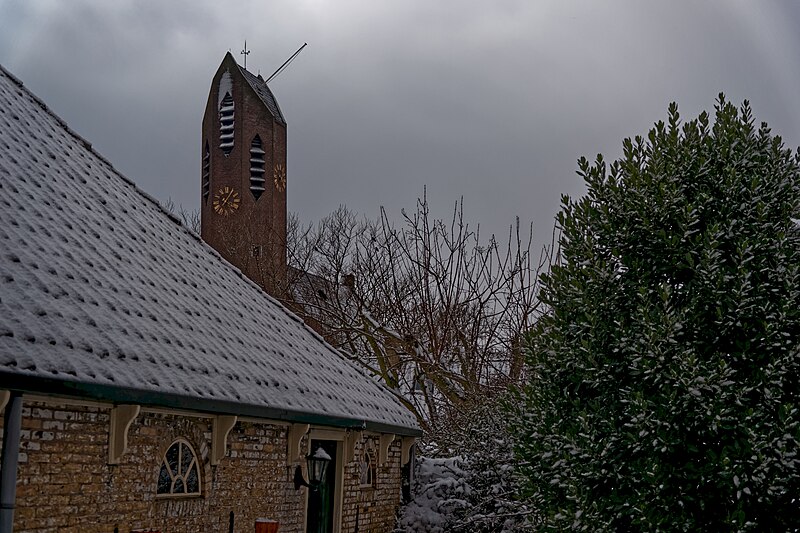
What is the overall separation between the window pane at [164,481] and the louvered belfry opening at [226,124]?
89.8 ft

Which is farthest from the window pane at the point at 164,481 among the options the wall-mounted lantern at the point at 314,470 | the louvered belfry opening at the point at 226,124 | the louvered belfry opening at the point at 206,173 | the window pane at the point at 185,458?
the louvered belfry opening at the point at 206,173

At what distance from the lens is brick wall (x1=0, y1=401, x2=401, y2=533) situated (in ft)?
21.2

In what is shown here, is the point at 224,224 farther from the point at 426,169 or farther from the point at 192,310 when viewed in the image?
the point at 192,310

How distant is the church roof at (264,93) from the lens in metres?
34.7

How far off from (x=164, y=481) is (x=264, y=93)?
96.3ft

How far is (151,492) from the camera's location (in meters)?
7.70

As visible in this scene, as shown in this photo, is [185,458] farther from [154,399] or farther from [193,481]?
[154,399]

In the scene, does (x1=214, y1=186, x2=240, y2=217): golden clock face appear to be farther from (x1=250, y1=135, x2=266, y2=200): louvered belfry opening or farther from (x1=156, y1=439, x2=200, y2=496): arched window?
(x1=156, y1=439, x2=200, y2=496): arched window

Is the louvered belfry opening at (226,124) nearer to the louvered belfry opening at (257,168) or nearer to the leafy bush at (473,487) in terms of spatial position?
→ the louvered belfry opening at (257,168)

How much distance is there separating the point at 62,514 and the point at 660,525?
4279 millimetres

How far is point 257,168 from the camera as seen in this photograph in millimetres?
34250

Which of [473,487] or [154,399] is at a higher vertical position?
[154,399]

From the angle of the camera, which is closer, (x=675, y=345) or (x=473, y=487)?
(x=675, y=345)

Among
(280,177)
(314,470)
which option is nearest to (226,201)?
(280,177)
